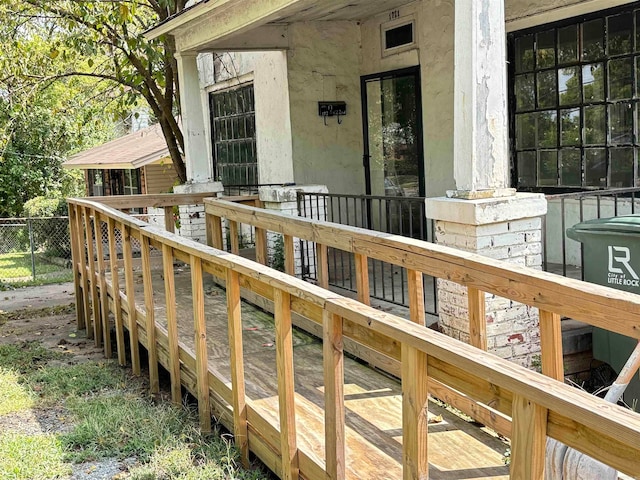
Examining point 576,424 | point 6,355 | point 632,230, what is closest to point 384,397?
point 632,230

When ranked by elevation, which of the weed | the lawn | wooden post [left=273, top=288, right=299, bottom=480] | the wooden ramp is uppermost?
wooden post [left=273, top=288, right=299, bottom=480]

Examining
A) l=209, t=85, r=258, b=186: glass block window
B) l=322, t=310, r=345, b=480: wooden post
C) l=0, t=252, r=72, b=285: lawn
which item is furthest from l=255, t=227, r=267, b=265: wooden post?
l=0, t=252, r=72, b=285: lawn

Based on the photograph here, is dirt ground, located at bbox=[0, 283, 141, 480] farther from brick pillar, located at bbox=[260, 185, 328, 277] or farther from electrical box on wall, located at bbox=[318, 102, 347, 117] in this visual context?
electrical box on wall, located at bbox=[318, 102, 347, 117]

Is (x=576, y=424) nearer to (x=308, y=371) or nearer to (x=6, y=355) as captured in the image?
(x=308, y=371)

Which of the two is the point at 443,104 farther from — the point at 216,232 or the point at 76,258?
the point at 76,258

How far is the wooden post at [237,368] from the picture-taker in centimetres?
402

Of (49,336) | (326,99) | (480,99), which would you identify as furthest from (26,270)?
(480,99)

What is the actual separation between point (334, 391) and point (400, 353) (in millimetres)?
501

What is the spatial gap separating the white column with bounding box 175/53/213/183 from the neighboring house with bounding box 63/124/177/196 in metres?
7.93

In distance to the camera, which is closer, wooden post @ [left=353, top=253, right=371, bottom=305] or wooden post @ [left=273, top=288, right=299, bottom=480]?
wooden post @ [left=273, top=288, right=299, bottom=480]

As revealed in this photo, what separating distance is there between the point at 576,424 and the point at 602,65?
5.49 metres

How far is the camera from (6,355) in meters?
7.49

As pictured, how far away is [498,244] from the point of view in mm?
5008

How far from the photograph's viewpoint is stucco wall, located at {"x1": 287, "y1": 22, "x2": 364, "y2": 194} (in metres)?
9.70
